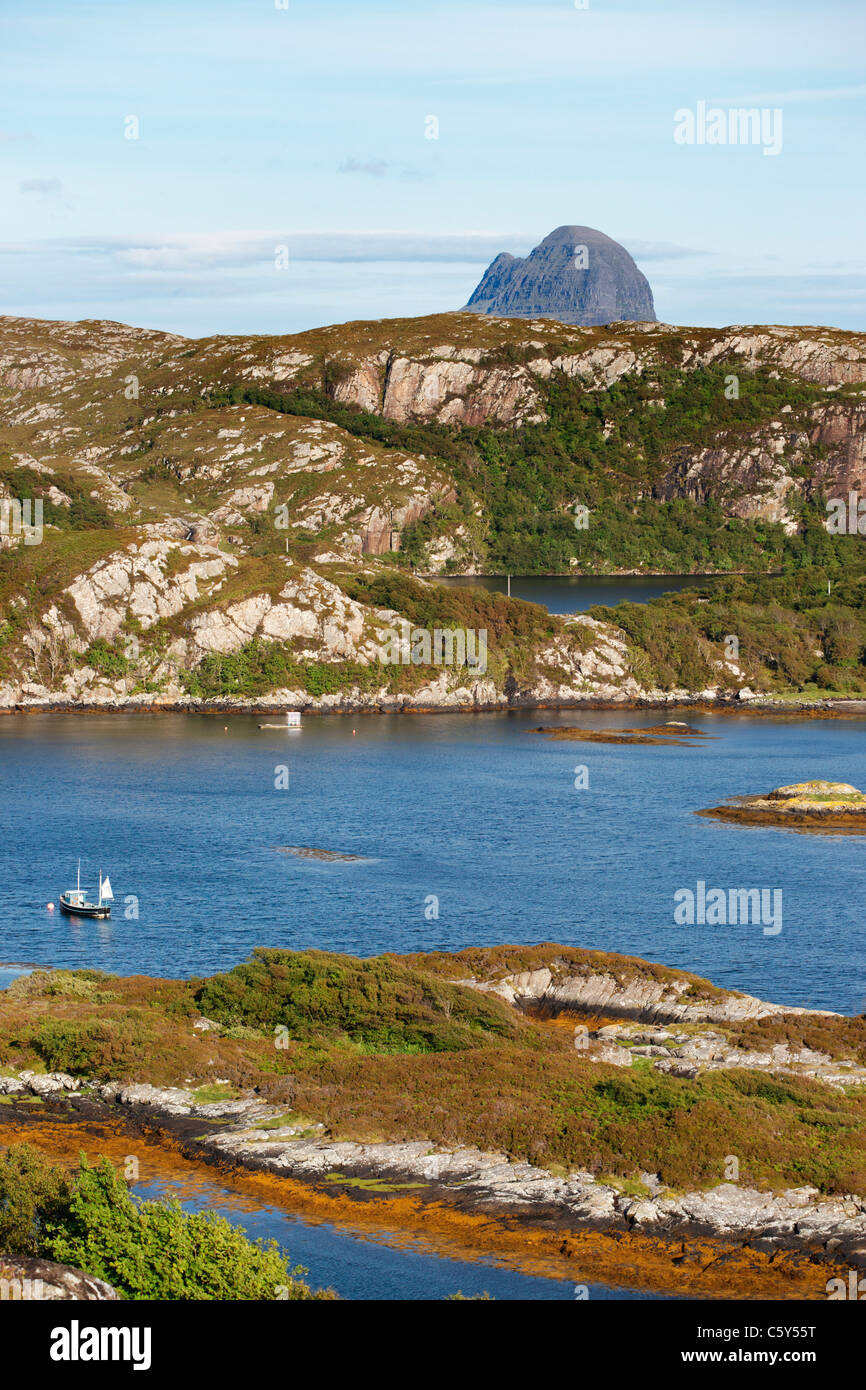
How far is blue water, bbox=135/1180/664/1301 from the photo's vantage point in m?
29.4

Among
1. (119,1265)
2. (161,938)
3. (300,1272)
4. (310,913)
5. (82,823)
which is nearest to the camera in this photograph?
(119,1265)

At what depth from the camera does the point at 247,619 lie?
173250 millimetres

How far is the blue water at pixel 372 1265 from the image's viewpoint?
29422mm

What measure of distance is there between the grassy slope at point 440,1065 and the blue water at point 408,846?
32.4 ft

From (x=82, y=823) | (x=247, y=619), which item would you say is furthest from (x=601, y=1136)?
(x=247, y=619)

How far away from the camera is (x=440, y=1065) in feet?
140

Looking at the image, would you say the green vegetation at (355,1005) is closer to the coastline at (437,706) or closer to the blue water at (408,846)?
the blue water at (408,846)

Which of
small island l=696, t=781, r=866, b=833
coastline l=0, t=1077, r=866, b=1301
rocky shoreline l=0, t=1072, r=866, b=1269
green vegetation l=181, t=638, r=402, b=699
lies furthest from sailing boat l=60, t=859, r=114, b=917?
green vegetation l=181, t=638, r=402, b=699

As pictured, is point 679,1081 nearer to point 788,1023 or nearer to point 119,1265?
point 788,1023

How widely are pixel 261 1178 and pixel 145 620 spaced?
141 metres

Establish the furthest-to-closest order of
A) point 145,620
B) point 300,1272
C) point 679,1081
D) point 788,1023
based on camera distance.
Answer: point 145,620 < point 788,1023 < point 679,1081 < point 300,1272

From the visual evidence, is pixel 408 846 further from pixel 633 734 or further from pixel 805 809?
pixel 633 734

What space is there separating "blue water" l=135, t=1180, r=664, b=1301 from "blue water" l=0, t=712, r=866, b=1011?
27.7 meters

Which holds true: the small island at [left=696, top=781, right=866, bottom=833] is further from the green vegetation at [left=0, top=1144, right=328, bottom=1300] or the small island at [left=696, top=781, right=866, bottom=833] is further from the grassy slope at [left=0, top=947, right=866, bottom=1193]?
the green vegetation at [left=0, top=1144, right=328, bottom=1300]
